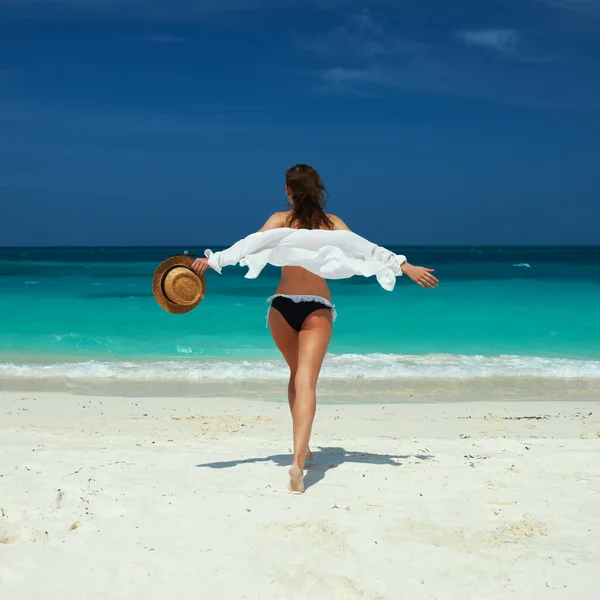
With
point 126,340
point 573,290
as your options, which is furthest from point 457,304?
point 126,340

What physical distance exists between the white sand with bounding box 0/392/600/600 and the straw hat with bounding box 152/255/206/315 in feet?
3.48

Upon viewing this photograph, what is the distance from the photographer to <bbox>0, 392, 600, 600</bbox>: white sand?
125 inches

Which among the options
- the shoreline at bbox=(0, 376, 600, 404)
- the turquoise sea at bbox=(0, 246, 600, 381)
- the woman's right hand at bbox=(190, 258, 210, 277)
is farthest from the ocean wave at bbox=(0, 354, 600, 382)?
the woman's right hand at bbox=(190, 258, 210, 277)

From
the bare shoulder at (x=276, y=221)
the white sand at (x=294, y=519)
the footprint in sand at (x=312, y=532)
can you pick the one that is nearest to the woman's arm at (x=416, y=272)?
the bare shoulder at (x=276, y=221)

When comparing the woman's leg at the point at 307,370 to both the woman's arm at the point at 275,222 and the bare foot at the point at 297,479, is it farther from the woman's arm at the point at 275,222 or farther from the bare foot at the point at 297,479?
the woman's arm at the point at 275,222

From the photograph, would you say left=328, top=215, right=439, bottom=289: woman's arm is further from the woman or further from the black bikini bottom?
the black bikini bottom

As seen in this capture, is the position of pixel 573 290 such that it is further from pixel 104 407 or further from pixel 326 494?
pixel 326 494

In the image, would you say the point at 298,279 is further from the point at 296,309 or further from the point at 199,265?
the point at 199,265

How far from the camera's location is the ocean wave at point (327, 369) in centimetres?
1116

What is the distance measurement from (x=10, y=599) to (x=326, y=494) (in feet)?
6.11

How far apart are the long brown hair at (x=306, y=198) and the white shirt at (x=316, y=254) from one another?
0.09 metres

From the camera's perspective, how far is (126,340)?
16.5m

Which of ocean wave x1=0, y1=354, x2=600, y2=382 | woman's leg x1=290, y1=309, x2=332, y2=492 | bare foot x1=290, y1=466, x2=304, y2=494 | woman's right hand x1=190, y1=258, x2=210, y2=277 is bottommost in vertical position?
ocean wave x1=0, y1=354, x2=600, y2=382

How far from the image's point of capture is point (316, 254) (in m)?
4.46
